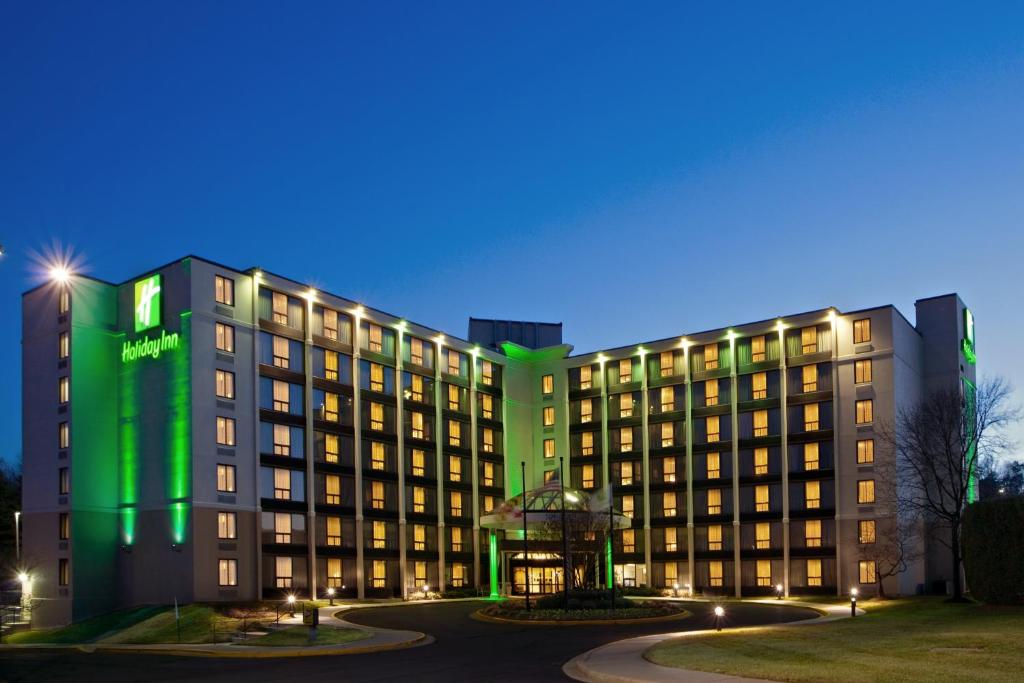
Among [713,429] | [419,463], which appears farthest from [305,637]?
[713,429]

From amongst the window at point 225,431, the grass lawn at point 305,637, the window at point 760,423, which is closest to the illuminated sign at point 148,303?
the window at point 225,431

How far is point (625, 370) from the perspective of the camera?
85938mm

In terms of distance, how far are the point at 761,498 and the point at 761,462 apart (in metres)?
2.75

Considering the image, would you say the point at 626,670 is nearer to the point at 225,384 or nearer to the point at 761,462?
the point at 225,384

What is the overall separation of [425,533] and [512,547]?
28.6 ft

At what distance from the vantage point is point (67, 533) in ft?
196

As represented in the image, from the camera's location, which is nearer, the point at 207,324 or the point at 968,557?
the point at 968,557

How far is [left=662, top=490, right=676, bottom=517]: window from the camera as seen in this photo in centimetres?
8144

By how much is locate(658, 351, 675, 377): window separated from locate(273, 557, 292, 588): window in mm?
35134

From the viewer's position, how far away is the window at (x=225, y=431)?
60.2 meters

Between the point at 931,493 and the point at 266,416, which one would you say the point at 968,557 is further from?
the point at 266,416

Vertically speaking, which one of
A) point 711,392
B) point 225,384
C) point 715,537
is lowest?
point 715,537

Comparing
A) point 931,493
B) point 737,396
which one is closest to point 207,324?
point 737,396

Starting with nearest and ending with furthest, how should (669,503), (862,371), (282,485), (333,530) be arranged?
(282,485)
(333,530)
(862,371)
(669,503)
